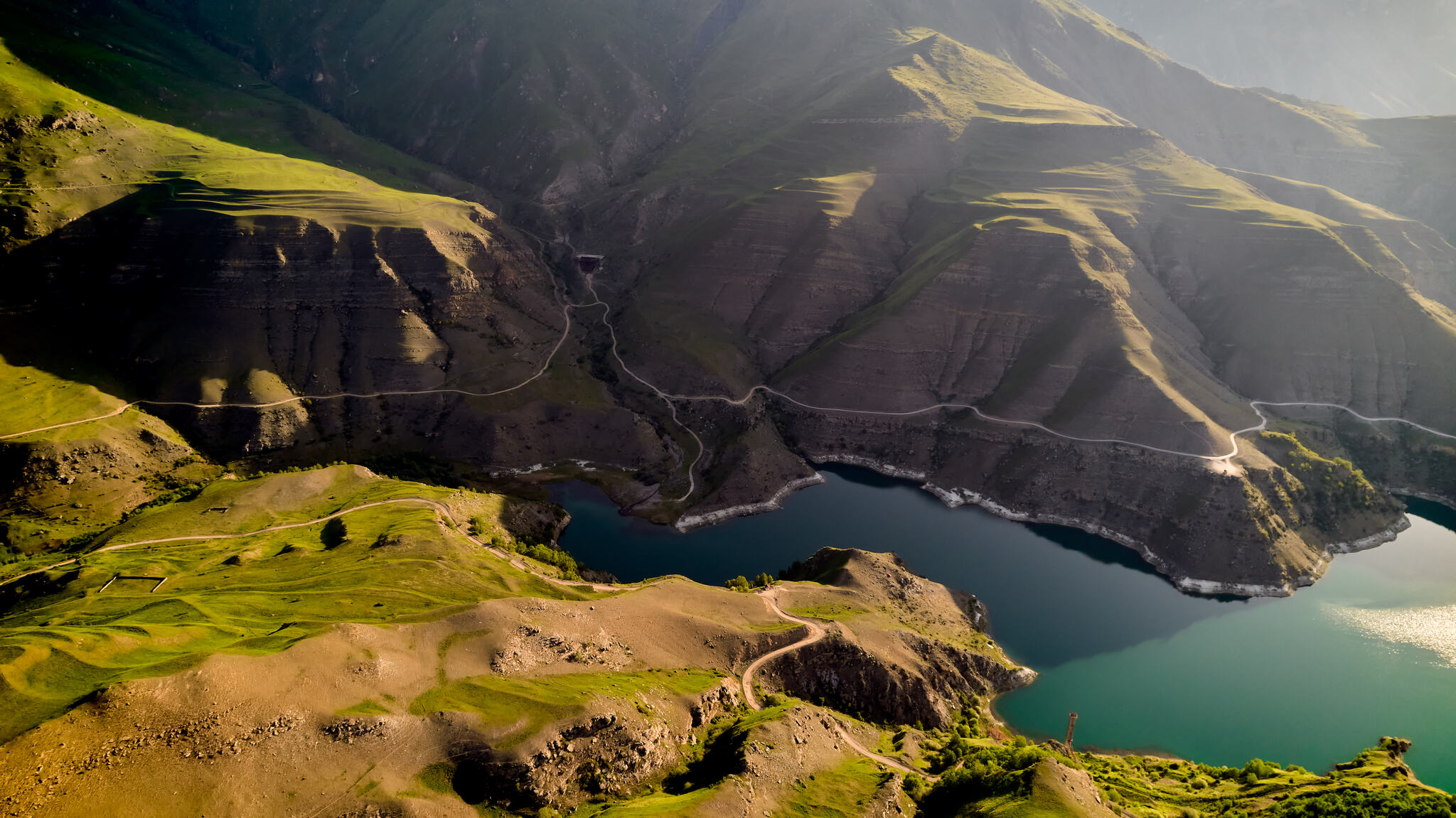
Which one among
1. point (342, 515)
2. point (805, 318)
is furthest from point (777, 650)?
point (805, 318)

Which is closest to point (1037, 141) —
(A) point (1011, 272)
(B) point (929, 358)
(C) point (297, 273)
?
(A) point (1011, 272)

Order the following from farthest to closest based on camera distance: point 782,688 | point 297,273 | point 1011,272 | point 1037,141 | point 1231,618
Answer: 1. point 1037,141
2. point 1011,272
3. point 297,273
4. point 1231,618
5. point 782,688

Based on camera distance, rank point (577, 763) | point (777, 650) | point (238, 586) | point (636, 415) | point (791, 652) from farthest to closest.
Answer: point (636, 415) < point (238, 586) < point (777, 650) < point (791, 652) < point (577, 763)

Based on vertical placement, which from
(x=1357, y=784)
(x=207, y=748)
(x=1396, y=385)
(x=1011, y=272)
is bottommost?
(x=1357, y=784)

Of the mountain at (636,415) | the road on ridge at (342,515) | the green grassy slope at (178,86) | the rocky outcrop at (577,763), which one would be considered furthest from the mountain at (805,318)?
the rocky outcrop at (577,763)

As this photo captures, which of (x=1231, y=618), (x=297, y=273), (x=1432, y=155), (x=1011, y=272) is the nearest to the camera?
(x=1231, y=618)

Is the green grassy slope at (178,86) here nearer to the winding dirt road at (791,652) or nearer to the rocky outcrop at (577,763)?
the winding dirt road at (791,652)

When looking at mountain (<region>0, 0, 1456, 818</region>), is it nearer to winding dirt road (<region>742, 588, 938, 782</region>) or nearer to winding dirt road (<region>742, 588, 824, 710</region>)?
winding dirt road (<region>742, 588, 938, 782</region>)

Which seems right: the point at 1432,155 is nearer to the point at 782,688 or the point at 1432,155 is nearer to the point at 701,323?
the point at 701,323

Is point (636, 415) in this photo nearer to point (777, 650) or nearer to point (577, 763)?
point (777, 650)
